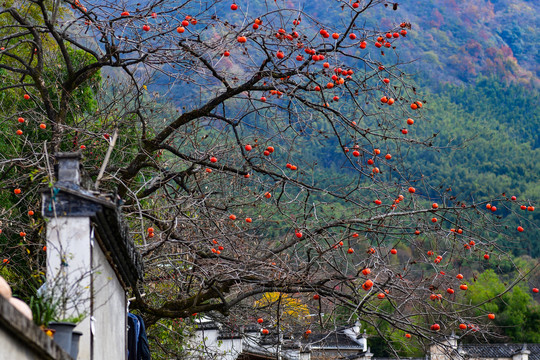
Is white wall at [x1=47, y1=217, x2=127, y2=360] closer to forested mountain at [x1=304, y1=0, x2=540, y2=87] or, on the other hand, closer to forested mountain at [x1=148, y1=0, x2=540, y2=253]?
forested mountain at [x1=148, y1=0, x2=540, y2=253]

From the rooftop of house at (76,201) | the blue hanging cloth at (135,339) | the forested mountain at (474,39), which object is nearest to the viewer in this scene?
the rooftop of house at (76,201)

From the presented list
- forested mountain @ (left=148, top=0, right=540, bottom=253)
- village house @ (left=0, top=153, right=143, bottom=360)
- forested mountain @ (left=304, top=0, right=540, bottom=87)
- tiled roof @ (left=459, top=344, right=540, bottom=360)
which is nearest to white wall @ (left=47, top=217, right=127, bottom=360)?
village house @ (left=0, top=153, right=143, bottom=360)

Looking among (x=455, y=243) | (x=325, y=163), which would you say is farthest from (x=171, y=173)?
(x=325, y=163)

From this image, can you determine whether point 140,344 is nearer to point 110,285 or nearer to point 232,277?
point 232,277

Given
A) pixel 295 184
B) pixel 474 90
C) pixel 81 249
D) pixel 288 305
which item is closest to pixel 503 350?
pixel 288 305

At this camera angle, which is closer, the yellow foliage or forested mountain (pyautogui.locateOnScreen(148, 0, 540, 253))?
the yellow foliage

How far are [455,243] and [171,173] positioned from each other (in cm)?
334

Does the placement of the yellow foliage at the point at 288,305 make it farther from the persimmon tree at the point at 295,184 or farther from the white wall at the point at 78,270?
the white wall at the point at 78,270

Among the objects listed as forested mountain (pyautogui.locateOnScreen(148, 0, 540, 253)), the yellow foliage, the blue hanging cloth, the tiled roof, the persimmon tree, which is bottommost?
the tiled roof

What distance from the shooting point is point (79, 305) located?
4.12m

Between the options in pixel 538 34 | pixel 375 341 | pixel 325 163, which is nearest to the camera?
pixel 325 163

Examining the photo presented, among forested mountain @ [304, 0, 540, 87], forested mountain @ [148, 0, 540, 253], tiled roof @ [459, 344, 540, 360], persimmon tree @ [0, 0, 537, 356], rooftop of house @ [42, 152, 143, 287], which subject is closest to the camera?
rooftop of house @ [42, 152, 143, 287]

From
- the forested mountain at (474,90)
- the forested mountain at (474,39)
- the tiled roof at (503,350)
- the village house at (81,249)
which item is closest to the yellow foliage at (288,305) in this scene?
the forested mountain at (474,90)

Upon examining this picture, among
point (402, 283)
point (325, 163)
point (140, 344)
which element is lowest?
point (325, 163)
